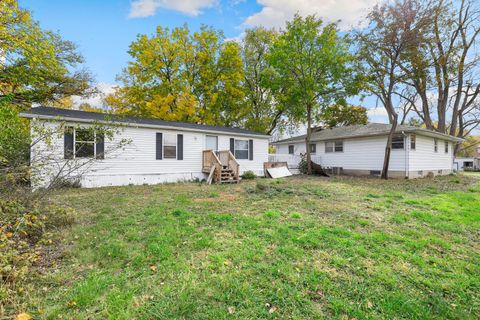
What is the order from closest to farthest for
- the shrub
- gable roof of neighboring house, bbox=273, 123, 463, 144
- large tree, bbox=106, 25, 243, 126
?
the shrub
gable roof of neighboring house, bbox=273, 123, 463, 144
large tree, bbox=106, 25, 243, 126

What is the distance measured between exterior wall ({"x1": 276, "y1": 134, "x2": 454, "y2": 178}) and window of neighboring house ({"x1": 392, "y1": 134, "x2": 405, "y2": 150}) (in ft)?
0.66

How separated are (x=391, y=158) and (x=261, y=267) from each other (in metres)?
13.9

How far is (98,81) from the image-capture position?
14875 mm

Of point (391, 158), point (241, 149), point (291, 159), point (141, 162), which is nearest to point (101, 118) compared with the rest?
Result: point (141, 162)

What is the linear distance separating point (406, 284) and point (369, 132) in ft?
44.0

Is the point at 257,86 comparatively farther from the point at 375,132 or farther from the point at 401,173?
the point at 401,173

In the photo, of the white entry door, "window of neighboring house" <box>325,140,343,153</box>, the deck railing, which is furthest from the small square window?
the white entry door

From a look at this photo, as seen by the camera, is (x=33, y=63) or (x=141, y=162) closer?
(x=33, y=63)

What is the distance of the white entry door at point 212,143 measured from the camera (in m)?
12.1

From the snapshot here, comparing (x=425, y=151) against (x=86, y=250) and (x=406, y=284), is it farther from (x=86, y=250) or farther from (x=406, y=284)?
(x=86, y=250)

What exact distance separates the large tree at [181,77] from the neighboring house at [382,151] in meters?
9.14

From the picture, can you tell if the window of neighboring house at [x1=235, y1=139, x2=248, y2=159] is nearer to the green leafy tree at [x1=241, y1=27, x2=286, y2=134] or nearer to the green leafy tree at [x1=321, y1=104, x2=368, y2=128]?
the green leafy tree at [x1=241, y1=27, x2=286, y2=134]

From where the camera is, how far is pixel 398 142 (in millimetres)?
13141

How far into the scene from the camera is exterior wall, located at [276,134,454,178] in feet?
42.6
